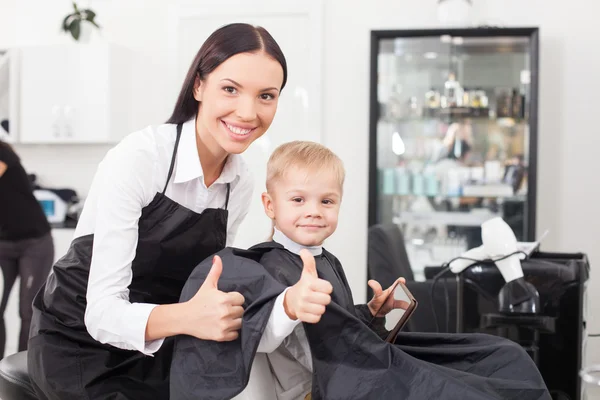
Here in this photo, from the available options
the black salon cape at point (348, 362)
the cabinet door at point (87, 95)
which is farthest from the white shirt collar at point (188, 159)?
the cabinet door at point (87, 95)

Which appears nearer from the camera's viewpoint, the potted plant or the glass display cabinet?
the glass display cabinet

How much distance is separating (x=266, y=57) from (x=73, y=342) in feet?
2.38

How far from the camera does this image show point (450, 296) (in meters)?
2.54

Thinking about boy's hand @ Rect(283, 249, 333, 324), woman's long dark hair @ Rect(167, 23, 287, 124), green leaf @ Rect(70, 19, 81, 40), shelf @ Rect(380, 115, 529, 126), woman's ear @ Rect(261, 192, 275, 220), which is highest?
green leaf @ Rect(70, 19, 81, 40)

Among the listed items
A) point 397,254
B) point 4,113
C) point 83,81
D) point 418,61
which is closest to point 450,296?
point 397,254

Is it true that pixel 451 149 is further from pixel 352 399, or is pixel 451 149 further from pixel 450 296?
pixel 352 399

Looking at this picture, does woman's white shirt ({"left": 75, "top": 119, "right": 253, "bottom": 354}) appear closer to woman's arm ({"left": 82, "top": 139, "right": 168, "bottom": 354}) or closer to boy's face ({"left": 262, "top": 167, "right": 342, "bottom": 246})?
woman's arm ({"left": 82, "top": 139, "right": 168, "bottom": 354})

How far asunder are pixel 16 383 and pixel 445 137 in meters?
3.13

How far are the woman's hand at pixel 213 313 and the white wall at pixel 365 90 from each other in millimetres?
3111

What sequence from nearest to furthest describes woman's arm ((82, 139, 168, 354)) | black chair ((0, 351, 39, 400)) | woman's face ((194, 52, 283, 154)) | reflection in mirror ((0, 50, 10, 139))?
woman's arm ((82, 139, 168, 354)) < woman's face ((194, 52, 283, 154)) < black chair ((0, 351, 39, 400)) < reflection in mirror ((0, 50, 10, 139))

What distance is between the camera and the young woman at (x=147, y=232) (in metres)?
1.30

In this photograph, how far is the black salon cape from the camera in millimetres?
1155

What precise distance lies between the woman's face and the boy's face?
0.13 metres

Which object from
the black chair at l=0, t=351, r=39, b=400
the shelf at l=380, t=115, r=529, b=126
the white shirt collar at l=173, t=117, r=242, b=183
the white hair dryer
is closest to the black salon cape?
the white shirt collar at l=173, t=117, r=242, b=183
